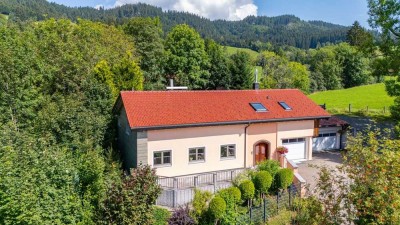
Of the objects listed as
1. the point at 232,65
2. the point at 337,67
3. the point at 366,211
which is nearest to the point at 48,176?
the point at 366,211

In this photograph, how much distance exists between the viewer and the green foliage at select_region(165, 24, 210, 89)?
49094 mm

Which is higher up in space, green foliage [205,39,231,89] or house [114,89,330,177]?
green foliage [205,39,231,89]

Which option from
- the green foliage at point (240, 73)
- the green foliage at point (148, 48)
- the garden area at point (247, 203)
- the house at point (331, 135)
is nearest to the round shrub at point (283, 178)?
the garden area at point (247, 203)

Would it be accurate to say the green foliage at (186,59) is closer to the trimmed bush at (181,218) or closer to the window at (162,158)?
the window at (162,158)

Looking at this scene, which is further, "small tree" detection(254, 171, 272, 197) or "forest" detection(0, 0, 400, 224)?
"small tree" detection(254, 171, 272, 197)

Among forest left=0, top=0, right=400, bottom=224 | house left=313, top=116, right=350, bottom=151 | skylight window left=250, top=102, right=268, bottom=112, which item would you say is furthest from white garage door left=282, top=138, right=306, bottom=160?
forest left=0, top=0, right=400, bottom=224

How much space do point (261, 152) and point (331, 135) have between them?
953 centimetres

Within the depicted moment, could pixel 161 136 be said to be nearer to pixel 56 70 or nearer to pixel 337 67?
pixel 56 70

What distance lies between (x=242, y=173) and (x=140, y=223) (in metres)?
7.59

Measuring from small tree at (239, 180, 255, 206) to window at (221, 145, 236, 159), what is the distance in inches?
196

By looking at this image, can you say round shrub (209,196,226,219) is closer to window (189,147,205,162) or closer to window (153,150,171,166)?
window (153,150,171,166)

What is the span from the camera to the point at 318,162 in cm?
2512

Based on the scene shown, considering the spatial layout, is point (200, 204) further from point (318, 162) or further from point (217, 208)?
point (318, 162)

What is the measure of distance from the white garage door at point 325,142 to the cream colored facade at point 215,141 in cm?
492
